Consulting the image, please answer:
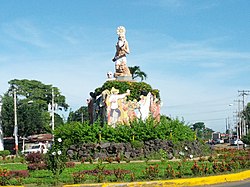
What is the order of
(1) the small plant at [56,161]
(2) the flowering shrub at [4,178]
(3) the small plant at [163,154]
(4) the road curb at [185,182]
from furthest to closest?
(3) the small plant at [163,154] < (1) the small plant at [56,161] < (2) the flowering shrub at [4,178] < (4) the road curb at [185,182]

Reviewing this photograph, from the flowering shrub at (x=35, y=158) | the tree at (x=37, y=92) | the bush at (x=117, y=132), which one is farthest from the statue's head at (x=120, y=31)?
the tree at (x=37, y=92)

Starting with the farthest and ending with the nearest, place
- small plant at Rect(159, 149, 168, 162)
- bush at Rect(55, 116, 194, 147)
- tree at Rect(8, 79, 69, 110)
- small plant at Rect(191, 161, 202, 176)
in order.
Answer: tree at Rect(8, 79, 69, 110)
bush at Rect(55, 116, 194, 147)
small plant at Rect(159, 149, 168, 162)
small plant at Rect(191, 161, 202, 176)

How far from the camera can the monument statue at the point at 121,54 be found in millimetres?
28469

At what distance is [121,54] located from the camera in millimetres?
28547

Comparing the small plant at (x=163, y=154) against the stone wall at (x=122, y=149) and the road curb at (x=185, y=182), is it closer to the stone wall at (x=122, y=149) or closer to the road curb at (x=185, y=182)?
the stone wall at (x=122, y=149)

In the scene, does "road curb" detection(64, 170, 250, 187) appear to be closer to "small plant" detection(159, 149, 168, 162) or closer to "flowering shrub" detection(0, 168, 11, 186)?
"flowering shrub" detection(0, 168, 11, 186)

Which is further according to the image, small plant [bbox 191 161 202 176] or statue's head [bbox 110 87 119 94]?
statue's head [bbox 110 87 119 94]

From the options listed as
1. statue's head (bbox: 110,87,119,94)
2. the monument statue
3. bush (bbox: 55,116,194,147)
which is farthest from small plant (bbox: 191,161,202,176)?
the monument statue

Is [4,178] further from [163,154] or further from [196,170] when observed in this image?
[163,154]

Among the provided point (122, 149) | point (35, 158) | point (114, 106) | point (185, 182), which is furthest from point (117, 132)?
point (185, 182)

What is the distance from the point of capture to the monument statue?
28469 mm

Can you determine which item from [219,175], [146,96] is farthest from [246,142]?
[219,175]

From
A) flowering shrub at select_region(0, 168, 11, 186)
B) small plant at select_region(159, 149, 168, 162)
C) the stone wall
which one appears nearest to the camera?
flowering shrub at select_region(0, 168, 11, 186)

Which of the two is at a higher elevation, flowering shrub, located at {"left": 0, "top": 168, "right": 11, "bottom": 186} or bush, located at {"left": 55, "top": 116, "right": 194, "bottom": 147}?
bush, located at {"left": 55, "top": 116, "right": 194, "bottom": 147}
